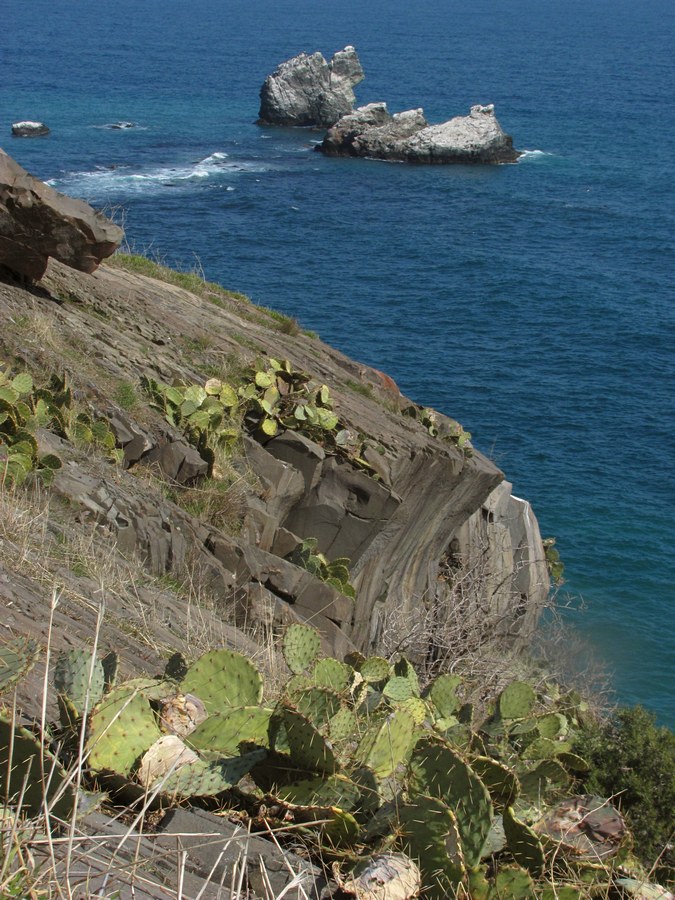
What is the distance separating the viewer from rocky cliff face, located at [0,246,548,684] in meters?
12.4

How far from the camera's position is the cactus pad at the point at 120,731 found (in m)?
5.25

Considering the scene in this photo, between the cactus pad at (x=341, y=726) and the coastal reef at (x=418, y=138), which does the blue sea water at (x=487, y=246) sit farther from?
the cactus pad at (x=341, y=726)

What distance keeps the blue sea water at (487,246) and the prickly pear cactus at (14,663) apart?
978 inches

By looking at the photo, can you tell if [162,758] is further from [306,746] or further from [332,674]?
[332,674]

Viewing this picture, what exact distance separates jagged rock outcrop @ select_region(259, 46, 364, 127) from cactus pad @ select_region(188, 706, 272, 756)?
348 feet

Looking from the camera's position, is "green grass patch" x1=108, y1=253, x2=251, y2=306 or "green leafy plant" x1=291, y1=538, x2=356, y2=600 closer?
"green leafy plant" x1=291, y1=538, x2=356, y2=600

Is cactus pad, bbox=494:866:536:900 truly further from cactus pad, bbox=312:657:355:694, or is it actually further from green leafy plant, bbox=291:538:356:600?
green leafy plant, bbox=291:538:356:600

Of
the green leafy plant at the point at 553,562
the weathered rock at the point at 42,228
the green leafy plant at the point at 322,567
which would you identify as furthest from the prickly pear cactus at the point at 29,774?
the green leafy plant at the point at 553,562

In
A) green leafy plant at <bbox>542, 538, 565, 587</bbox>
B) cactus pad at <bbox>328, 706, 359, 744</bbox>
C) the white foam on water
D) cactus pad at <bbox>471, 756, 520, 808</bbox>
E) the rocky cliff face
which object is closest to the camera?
cactus pad at <bbox>471, 756, 520, 808</bbox>

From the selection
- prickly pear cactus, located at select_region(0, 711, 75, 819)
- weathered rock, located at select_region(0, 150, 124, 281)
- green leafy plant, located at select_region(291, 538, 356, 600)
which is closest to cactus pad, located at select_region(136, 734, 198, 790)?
prickly pear cactus, located at select_region(0, 711, 75, 819)

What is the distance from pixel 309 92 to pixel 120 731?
358 ft

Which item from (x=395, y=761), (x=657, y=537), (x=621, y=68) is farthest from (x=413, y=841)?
(x=621, y=68)

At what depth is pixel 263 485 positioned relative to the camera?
625 inches

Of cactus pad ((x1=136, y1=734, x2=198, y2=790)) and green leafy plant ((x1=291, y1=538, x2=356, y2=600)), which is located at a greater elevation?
cactus pad ((x1=136, y1=734, x2=198, y2=790))
